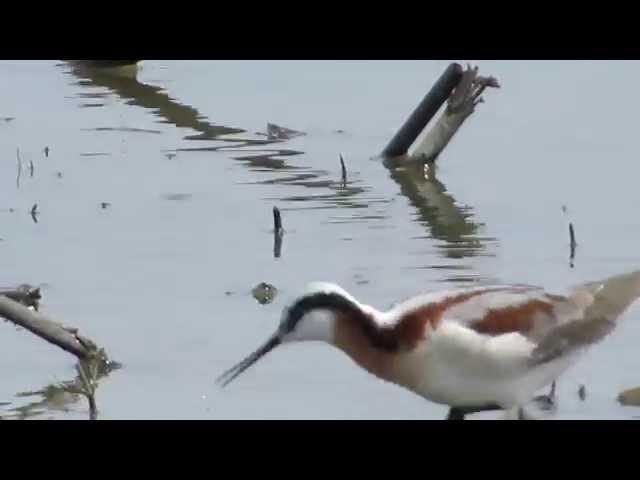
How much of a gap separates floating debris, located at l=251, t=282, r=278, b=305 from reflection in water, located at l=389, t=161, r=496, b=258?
154 centimetres

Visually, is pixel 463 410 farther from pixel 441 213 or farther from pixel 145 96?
pixel 145 96

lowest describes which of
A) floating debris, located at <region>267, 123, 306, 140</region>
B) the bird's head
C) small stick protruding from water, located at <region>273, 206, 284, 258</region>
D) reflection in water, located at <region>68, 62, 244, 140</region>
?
reflection in water, located at <region>68, 62, 244, 140</region>

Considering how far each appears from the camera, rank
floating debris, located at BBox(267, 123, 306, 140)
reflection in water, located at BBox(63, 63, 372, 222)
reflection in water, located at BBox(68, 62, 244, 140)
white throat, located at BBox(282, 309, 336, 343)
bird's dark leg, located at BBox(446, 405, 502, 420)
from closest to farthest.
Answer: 1. white throat, located at BBox(282, 309, 336, 343)
2. bird's dark leg, located at BBox(446, 405, 502, 420)
3. reflection in water, located at BBox(63, 63, 372, 222)
4. floating debris, located at BBox(267, 123, 306, 140)
5. reflection in water, located at BBox(68, 62, 244, 140)

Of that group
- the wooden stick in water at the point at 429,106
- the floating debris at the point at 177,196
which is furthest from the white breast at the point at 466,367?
the floating debris at the point at 177,196

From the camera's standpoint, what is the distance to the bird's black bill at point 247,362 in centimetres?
952

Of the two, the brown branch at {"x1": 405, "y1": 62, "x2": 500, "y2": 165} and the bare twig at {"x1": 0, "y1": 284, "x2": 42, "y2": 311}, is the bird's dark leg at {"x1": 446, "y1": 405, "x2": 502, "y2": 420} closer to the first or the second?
the bare twig at {"x1": 0, "y1": 284, "x2": 42, "y2": 311}

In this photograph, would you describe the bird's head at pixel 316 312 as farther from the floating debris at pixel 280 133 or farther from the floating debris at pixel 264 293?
the floating debris at pixel 280 133

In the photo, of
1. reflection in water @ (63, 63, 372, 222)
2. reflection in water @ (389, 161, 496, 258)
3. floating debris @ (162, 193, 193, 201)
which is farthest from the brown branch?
floating debris @ (162, 193, 193, 201)

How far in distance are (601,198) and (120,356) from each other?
4.92 meters

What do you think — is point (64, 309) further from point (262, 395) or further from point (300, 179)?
point (300, 179)

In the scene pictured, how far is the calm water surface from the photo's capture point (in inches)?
419

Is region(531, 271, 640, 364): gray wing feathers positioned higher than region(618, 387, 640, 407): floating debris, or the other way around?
region(531, 271, 640, 364): gray wing feathers

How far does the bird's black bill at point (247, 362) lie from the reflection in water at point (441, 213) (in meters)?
3.07

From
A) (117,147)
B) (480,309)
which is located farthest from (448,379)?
(117,147)
